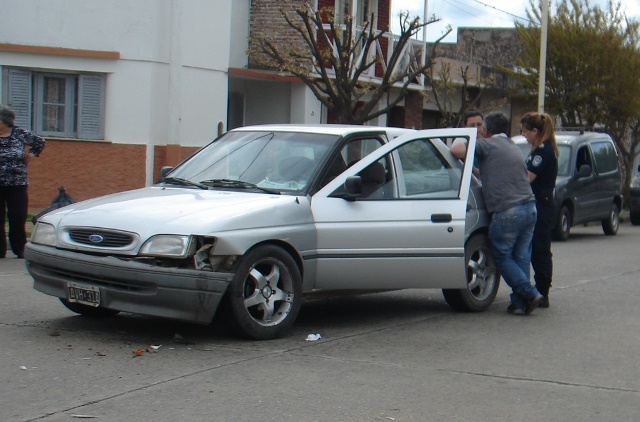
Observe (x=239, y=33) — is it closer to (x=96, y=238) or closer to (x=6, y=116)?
(x=6, y=116)

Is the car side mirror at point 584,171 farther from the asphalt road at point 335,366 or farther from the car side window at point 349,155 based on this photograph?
the car side window at point 349,155

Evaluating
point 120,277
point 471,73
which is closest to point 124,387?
point 120,277

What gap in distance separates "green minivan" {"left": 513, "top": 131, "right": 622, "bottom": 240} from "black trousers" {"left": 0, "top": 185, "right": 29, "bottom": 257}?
901cm

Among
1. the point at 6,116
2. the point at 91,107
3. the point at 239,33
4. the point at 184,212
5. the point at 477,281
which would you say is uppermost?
the point at 239,33

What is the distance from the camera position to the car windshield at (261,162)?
26.6 feet

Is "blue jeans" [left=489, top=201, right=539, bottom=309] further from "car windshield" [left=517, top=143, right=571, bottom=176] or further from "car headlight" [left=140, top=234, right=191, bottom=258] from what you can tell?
"car windshield" [left=517, top=143, right=571, bottom=176]

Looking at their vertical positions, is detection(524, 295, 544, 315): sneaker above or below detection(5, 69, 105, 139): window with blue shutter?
below

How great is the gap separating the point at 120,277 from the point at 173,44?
14015 millimetres

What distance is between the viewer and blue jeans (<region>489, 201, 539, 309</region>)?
29.5 feet

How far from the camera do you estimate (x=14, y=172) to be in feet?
38.9

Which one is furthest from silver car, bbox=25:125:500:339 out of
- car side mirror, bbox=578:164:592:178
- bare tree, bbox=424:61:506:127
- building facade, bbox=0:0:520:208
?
bare tree, bbox=424:61:506:127

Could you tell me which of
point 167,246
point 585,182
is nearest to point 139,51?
point 585,182

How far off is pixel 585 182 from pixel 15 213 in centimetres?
1082

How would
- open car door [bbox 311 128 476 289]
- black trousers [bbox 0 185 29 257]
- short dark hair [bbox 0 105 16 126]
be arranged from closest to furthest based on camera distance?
open car door [bbox 311 128 476 289] < short dark hair [bbox 0 105 16 126] < black trousers [bbox 0 185 29 257]
